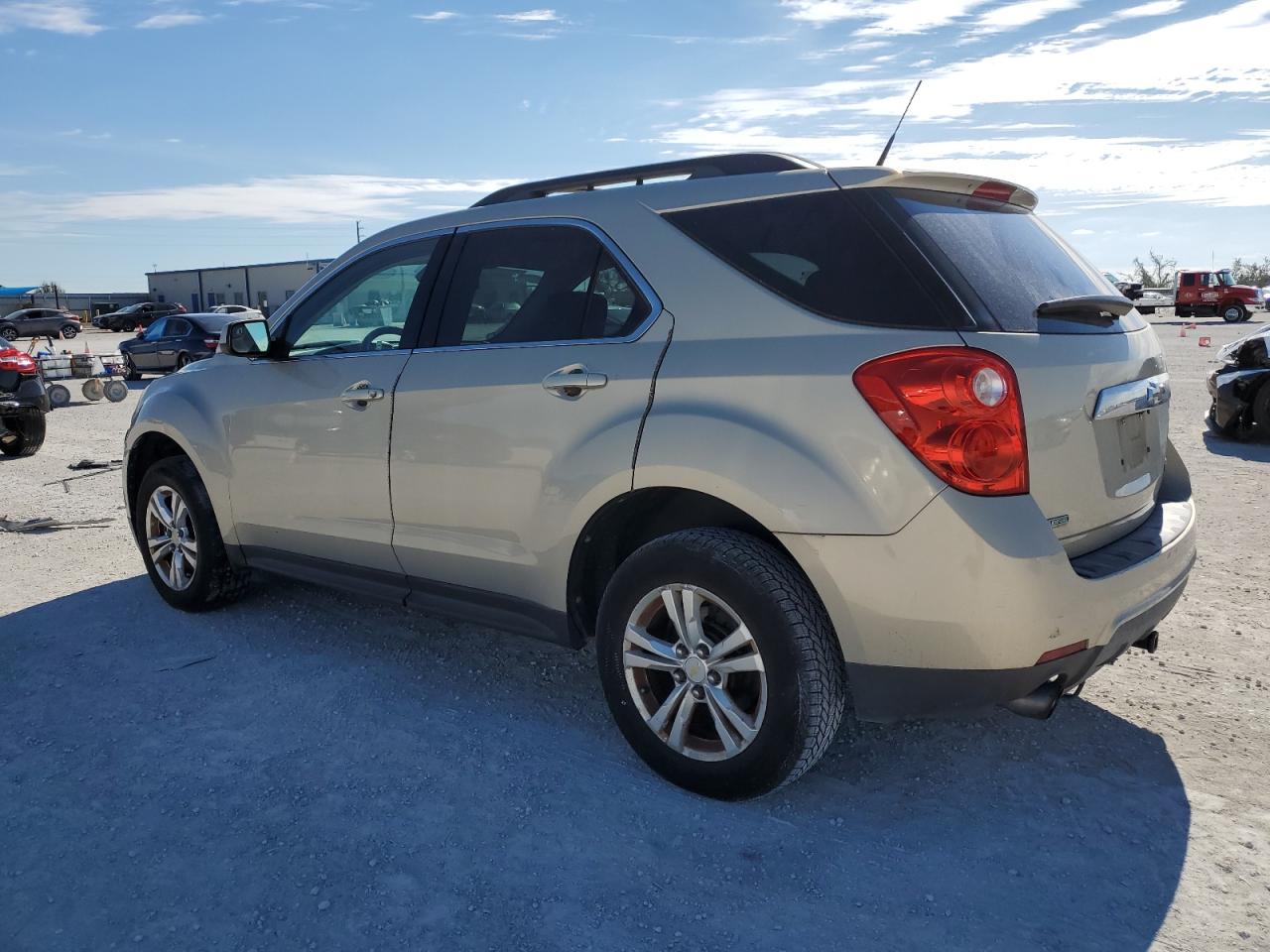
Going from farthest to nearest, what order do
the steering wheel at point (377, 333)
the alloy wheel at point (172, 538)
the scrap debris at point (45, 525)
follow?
1. the scrap debris at point (45, 525)
2. the alloy wheel at point (172, 538)
3. the steering wheel at point (377, 333)

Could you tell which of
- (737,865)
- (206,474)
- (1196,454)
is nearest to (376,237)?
(206,474)

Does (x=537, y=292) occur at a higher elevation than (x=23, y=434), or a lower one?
higher

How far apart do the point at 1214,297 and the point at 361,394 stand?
43.0m

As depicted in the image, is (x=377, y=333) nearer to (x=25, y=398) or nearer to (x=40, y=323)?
(x=25, y=398)

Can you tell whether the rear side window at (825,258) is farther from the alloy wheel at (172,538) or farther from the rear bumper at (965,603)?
the alloy wheel at (172,538)

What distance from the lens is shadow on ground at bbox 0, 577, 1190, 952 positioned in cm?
254

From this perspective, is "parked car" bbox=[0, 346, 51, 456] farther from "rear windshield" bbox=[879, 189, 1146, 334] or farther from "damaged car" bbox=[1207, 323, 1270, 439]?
"damaged car" bbox=[1207, 323, 1270, 439]

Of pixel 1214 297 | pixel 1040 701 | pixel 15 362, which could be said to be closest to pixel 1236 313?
pixel 1214 297

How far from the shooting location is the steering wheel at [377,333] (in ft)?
13.4

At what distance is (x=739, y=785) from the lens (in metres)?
3.02

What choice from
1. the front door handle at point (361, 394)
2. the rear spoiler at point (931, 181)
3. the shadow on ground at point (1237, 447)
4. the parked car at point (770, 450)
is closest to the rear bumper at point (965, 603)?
the parked car at point (770, 450)

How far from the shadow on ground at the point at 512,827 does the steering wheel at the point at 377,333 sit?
141 centimetres

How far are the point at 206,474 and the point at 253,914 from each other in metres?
2.75

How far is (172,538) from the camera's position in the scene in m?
5.12
